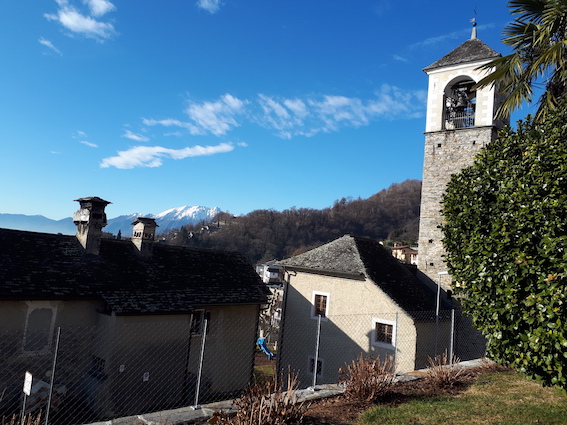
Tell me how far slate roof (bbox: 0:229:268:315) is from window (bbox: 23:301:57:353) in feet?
1.20

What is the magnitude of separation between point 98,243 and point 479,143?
1653 cm

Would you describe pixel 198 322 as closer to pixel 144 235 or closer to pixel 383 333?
pixel 144 235

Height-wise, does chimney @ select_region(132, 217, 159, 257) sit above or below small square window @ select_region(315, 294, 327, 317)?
above

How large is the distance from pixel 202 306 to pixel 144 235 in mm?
4022

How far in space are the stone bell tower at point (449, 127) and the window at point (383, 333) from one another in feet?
12.0

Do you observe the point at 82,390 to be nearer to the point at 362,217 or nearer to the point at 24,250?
the point at 24,250

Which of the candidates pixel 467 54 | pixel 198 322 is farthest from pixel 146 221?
pixel 467 54

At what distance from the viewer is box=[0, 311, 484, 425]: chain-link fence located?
1202cm

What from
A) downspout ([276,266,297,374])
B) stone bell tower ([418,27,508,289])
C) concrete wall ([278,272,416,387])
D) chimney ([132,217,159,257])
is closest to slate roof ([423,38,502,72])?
stone bell tower ([418,27,508,289])

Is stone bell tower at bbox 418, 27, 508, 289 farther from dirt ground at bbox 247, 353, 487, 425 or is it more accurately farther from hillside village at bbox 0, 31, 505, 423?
dirt ground at bbox 247, 353, 487, 425

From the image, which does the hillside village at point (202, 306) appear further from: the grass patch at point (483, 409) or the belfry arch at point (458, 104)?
the grass patch at point (483, 409)

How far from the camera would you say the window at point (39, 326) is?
12.2 meters

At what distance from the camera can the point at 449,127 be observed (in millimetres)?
19625

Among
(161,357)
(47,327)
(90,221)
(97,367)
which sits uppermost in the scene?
(90,221)
